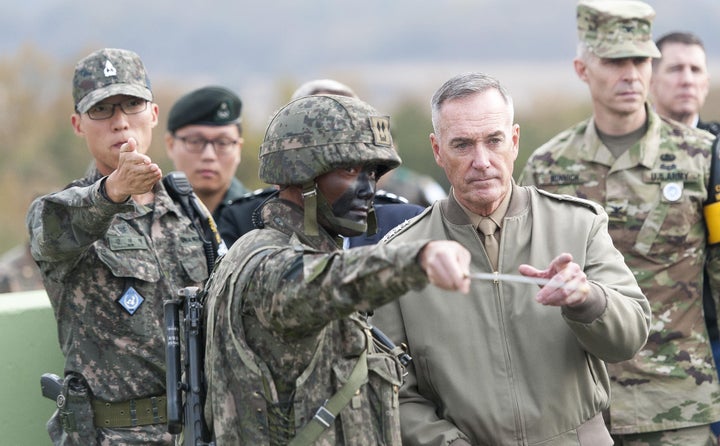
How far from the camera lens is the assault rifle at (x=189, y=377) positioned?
4.53 m

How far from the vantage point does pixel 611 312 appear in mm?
4477

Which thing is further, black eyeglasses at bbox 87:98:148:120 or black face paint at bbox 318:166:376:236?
black eyeglasses at bbox 87:98:148:120

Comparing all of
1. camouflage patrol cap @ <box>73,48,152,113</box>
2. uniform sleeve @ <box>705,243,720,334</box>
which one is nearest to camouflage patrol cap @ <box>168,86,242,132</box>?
camouflage patrol cap @ <box>73,48,152,113</box>

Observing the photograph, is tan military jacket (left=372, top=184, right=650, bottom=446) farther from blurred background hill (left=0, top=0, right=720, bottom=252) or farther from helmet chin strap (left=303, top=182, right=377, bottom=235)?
blurred background hill (left=0, top=0, right=720, bottom=252)

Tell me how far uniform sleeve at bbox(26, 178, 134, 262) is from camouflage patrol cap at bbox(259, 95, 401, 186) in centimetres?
86

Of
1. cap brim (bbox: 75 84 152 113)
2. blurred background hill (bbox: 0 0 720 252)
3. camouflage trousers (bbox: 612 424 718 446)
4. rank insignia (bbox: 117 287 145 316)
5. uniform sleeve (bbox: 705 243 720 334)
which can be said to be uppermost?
cap brim (bbox: 75 84 152 113)

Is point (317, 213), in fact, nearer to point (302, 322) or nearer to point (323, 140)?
point (323, 140)

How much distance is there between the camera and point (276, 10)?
96.2m

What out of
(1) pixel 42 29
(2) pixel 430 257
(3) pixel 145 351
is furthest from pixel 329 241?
(1) pixel 42 29

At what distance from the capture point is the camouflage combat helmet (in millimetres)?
4344

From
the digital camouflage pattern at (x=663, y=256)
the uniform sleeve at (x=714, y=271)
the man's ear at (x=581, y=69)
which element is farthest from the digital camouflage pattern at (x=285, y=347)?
the man's ear at (x=581, y=69)

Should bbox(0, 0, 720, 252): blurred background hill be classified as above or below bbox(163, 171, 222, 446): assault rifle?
below

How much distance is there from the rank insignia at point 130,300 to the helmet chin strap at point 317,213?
1.40 m

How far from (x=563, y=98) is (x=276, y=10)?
46474 mm
